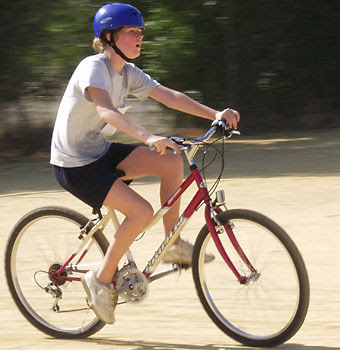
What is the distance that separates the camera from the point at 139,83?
180 inches

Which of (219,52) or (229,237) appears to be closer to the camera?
(229,237)

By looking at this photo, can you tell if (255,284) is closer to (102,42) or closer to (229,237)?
(229,237)

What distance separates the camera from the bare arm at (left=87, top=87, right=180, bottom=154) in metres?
3.94

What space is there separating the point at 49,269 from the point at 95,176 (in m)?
0.72

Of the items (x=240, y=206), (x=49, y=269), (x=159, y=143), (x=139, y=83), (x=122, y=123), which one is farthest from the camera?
(x=240, y=206)

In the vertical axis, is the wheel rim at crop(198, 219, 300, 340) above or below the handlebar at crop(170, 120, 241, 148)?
below

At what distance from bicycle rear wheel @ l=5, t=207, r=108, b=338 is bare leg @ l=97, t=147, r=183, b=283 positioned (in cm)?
28

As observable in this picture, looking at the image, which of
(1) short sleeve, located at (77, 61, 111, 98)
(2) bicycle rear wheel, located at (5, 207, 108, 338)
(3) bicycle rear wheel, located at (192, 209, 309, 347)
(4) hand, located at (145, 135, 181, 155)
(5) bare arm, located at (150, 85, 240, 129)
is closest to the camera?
(4) hand, located at (145, 135, 181, 155)

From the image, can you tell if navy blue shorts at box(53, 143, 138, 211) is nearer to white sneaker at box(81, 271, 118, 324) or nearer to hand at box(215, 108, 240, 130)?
white sneaker at box(81, 271, 118, 324)

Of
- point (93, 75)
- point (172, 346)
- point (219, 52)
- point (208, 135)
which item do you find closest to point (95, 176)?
point (93, 75)

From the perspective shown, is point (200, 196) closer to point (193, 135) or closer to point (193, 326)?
point (193, 326)

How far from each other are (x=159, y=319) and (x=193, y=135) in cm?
804

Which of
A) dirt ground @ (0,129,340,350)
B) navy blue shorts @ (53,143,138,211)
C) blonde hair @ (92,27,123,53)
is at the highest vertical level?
blonde hair @ (92,27,123,53)

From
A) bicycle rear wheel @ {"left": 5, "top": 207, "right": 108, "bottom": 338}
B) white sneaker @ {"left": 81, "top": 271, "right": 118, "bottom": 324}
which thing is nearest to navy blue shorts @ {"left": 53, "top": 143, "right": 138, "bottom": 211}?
bicycle rear wheel @ {"left": 5, "top": 207, "right": 108, "bottom": 338}
